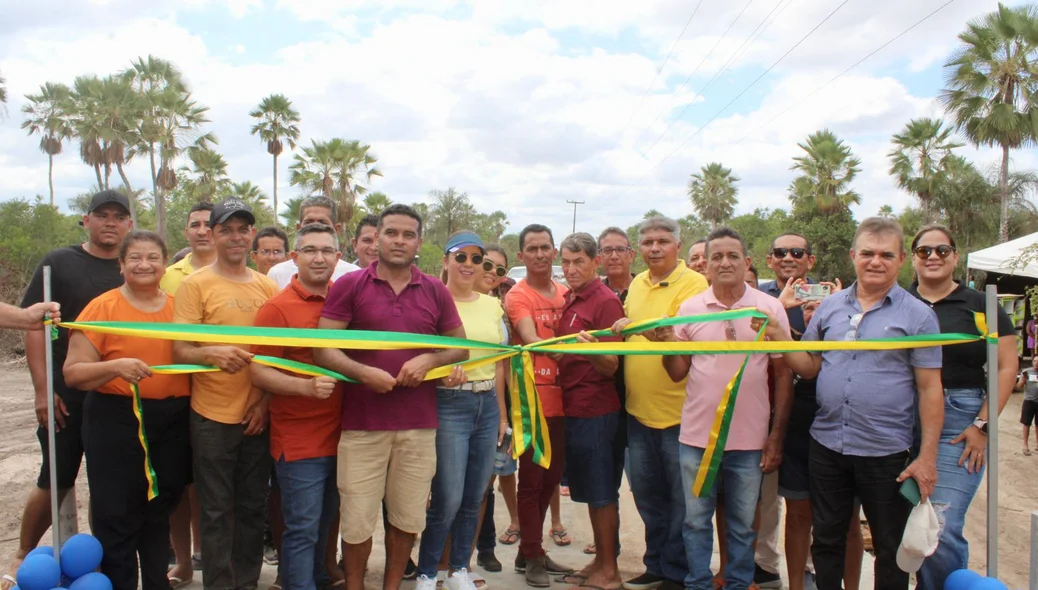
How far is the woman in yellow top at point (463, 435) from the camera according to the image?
382 cm

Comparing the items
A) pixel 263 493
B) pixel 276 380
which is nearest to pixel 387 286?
pixel 276 380

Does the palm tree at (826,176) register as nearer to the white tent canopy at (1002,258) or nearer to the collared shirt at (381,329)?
the white tent canopy at (1002,258)

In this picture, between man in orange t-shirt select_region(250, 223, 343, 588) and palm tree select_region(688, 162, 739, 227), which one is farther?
palm tree select_region(688, 162, 739, 227)

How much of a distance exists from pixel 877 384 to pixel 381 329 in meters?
2.56

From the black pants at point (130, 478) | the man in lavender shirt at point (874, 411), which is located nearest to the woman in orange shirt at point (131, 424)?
the black pants at point (130, 478)

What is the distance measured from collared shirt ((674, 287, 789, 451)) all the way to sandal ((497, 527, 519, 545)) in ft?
6.79

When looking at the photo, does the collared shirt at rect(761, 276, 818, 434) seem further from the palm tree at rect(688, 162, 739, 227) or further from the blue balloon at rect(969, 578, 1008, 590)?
the palm tree at rect(688, 162, 739, 227)

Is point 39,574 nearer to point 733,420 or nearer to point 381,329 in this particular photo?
point 381,329

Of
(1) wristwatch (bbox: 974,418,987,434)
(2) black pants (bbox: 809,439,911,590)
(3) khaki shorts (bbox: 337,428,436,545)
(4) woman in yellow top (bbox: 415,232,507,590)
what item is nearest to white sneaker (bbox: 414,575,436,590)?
(4) woman in yellow top (bbox: 415,232,507,590)

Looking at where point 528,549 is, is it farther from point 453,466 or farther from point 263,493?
point 263,493

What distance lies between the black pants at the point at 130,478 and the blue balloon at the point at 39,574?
0.23 metres

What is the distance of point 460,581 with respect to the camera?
394 cm

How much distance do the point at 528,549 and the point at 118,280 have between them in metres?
3.21

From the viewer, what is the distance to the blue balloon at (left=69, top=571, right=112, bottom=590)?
333 cm
